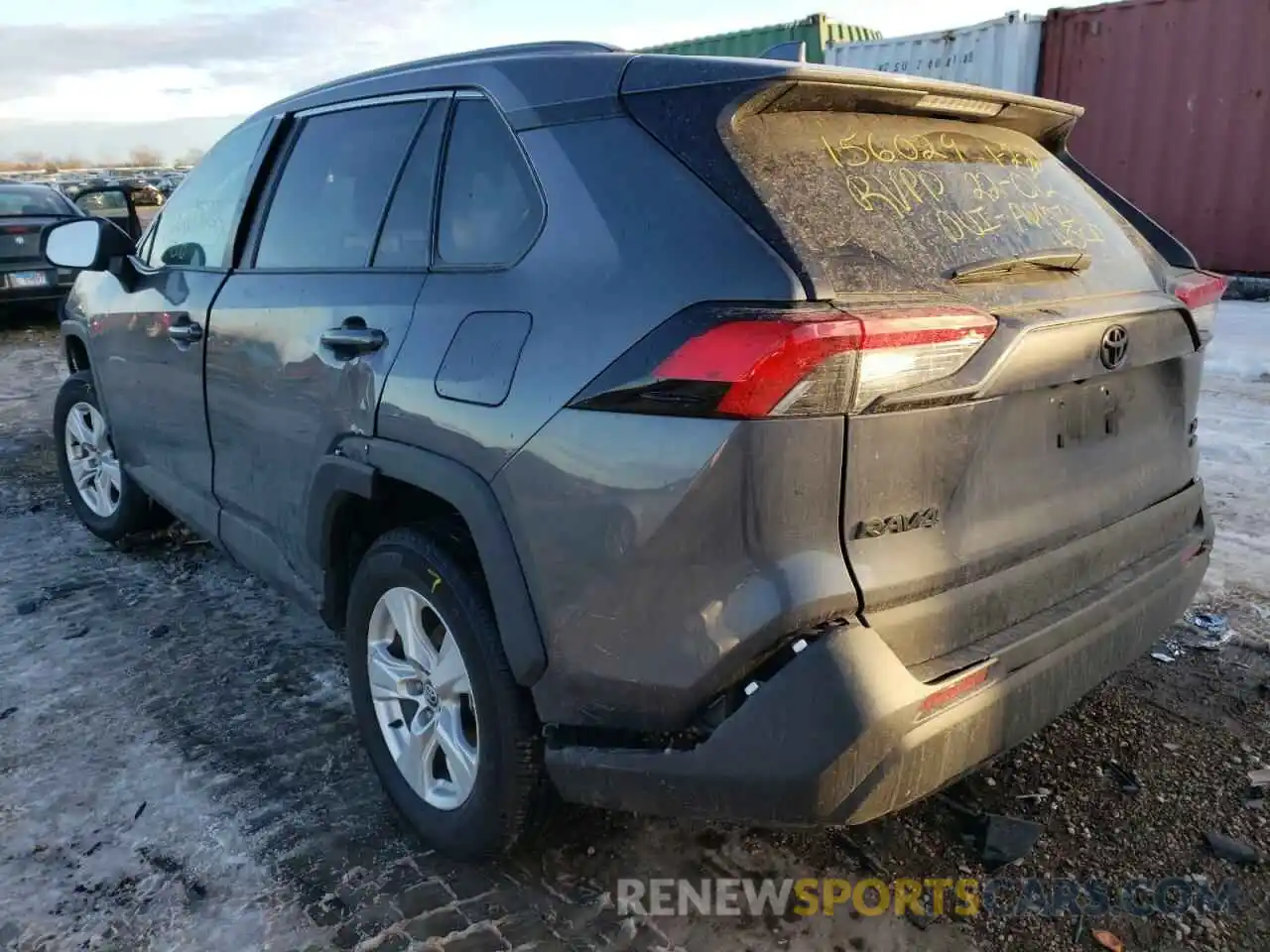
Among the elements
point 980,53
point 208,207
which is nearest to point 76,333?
point 208,207

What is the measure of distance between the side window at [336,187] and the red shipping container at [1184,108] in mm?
10315

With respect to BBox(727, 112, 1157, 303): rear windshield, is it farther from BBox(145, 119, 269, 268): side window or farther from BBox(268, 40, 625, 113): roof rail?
BBox(145, 119, 269, 268): side window

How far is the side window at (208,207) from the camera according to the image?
354cm

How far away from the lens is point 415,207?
8.80 ft

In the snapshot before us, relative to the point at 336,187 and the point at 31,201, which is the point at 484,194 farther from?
the point at 31,201

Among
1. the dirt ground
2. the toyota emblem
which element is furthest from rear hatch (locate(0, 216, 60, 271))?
the toyota emblem

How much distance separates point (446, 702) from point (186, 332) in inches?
72.2

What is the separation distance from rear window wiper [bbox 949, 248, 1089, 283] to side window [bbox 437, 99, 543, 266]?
0.91 m

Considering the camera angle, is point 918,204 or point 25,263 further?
point 25,263

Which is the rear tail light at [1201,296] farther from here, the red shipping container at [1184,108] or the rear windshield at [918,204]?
the red shipping container at [1184,108]

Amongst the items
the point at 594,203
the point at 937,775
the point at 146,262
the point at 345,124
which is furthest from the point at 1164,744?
the point at 146,262

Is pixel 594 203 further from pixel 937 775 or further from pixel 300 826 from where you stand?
pixel 300 826

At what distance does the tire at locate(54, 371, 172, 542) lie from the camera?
15.3 feet

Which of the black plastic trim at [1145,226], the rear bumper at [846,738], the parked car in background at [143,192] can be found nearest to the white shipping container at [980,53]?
the parked car in background at [143,192]
